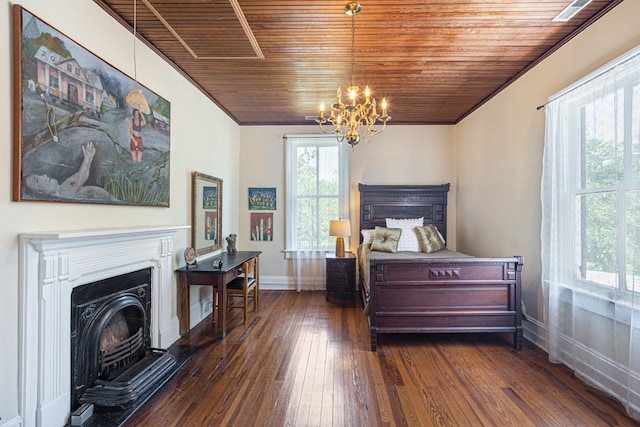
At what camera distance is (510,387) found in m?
2.33

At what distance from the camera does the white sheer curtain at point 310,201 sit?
5.19 meters

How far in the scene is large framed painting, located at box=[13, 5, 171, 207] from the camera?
1.65 meters

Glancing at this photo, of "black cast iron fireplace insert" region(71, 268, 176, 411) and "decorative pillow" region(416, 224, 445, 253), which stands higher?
"decorative pillow" region(416, 224, 445, 253)

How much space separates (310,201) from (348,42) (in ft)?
9.34

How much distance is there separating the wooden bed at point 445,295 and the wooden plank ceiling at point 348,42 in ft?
6.58

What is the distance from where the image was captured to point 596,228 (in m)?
2.35

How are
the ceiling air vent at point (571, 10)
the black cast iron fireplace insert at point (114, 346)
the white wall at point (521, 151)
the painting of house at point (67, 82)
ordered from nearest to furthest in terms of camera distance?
the painting of house at point (67, 82), the black cast iron fireplace insert at point (114, 346), the ceiling air vent at point (571, 10), the white wall at point (521, 151)

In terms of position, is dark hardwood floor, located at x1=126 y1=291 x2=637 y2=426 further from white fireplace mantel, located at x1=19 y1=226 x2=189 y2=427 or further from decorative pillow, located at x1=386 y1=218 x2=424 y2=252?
decorative pillow, located at x1=386 y1=218 x2=424 y2=252

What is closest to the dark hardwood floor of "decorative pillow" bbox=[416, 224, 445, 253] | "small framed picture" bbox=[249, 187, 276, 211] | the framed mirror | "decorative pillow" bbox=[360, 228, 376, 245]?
the framed mirror

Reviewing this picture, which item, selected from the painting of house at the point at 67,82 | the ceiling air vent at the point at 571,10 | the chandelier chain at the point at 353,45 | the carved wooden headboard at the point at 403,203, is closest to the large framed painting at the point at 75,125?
the painting of house at the point at 67,82

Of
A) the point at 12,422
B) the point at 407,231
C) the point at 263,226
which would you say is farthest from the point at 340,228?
the point at 12,422

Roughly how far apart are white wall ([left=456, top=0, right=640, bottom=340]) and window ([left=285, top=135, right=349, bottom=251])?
2.10 metres

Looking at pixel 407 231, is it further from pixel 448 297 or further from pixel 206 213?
pixel 206 213

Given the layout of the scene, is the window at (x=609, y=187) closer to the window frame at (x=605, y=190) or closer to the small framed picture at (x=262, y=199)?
the window frame at (x=605, y=190)
